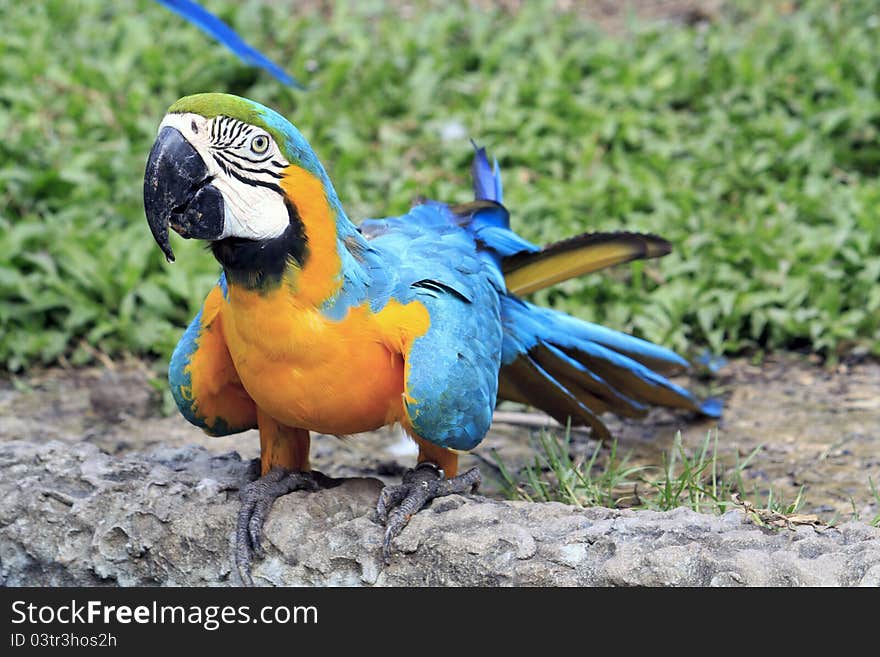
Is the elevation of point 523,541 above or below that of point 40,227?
below

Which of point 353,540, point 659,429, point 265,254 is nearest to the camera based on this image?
point 265,254

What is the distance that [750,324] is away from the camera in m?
4.54

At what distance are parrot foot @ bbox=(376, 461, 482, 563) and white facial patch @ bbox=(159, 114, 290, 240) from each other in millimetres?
743

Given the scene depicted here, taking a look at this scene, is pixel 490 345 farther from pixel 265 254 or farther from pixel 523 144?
pixel 523 144

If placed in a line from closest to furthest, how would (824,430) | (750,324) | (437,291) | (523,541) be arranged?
(523,541)
(437,291)
(824,430)
(750,324)

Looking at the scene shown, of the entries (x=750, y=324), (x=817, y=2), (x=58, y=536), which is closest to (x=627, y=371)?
(x=750, y=324)

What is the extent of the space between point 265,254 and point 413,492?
2.36ft

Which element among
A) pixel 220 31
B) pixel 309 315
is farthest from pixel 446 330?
pixel 220 31

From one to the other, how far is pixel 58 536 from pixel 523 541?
1153 millimetres

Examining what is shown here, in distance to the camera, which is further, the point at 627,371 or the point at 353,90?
the point at 353,90

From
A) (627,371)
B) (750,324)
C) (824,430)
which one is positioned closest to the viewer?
(627,371)

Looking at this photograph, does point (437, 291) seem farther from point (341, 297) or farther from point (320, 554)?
point (320, 554)

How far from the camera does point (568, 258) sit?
354cm

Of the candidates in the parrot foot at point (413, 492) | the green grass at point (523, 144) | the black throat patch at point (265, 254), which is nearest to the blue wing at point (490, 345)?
the parrot foot at point (413, 492)
